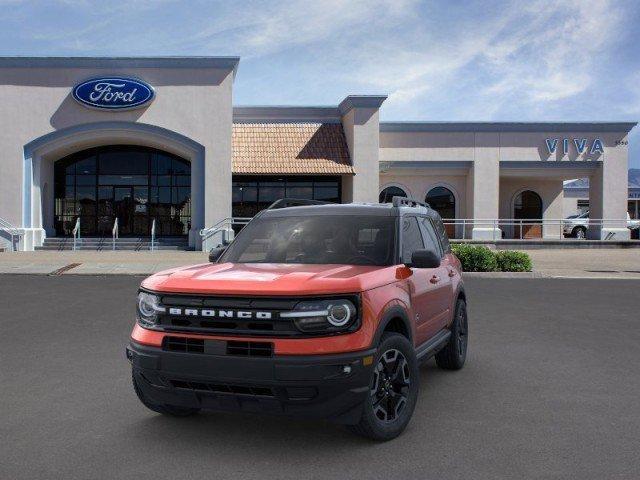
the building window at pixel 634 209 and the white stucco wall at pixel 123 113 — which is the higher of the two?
the white stucco wall at pixel 123 113

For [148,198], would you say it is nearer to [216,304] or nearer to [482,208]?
[482,208]

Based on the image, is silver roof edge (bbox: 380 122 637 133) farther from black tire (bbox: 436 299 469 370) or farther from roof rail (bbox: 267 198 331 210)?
roof rail (bbox: 267 198 331 210)

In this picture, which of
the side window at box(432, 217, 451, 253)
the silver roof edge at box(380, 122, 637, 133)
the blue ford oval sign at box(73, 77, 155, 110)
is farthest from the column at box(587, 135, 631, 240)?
the side window at box(432, 217, 451, 253)

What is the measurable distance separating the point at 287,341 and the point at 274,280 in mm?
431

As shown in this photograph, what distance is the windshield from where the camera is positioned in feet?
17.0

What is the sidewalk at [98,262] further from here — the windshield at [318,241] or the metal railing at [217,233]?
the windshield at [318,241]

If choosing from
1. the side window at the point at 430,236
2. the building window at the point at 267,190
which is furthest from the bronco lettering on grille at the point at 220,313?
the building window at the point at 267,190

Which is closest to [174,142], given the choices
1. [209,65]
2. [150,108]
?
[150,108]

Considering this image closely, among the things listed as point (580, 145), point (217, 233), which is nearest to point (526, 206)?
point (580, 145)

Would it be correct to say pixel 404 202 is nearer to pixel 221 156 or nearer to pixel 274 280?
pixel 274 280

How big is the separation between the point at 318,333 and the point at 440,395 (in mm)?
2150

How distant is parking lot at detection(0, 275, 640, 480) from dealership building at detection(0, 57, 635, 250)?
2046 cm

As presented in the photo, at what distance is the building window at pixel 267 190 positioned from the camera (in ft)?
106

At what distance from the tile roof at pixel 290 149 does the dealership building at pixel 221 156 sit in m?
0.07
